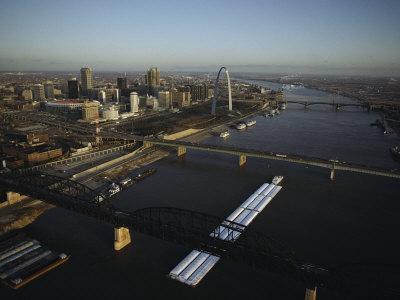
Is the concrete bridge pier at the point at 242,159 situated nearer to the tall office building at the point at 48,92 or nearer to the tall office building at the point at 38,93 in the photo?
the tall office building at the point at 38,93

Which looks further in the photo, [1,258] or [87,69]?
[87,69]

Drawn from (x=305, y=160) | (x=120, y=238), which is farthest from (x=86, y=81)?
(x=120, y=238)

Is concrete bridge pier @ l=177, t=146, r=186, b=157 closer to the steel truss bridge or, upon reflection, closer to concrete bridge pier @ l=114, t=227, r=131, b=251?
the steel truss bridge

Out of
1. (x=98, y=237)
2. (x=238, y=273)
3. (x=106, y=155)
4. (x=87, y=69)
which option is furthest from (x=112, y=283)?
(x=87, y=69)

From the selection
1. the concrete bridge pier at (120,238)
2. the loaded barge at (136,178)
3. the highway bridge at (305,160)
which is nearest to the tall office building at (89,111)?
the highway bridge at (305,160)

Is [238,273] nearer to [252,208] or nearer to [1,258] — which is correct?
[252,208]

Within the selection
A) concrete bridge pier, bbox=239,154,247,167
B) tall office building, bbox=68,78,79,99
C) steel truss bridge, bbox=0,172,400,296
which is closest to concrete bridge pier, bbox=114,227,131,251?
steel truss bridge, bbox=0,172,400,296
